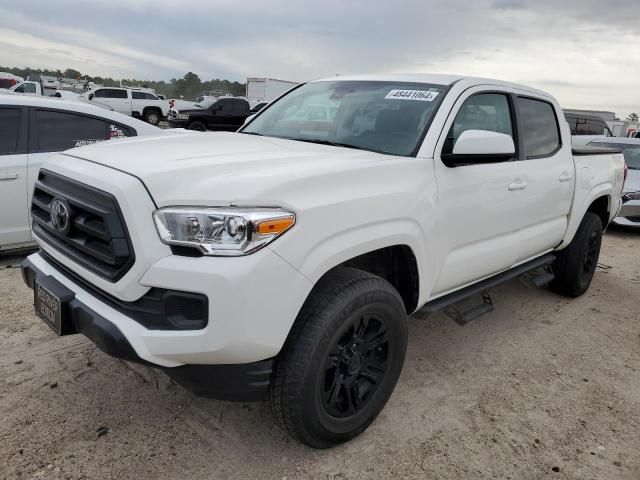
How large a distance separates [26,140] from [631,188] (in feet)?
28.2

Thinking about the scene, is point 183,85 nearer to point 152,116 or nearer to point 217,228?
point 152,116

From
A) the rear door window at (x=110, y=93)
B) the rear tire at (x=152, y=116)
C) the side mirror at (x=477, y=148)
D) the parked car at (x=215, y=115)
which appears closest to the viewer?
the side mirror at (x=477, y=148)

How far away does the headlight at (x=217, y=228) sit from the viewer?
2.00 m

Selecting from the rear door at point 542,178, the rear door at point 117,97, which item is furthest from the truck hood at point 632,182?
the rear door at point 117,97

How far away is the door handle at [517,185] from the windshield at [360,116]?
0.79 metres

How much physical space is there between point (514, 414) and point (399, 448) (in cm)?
80

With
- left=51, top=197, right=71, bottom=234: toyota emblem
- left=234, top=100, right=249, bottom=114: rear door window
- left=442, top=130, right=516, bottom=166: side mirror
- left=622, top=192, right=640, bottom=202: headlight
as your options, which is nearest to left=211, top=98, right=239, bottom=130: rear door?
left=234, top=100, right=249, bottom=114: rear door window

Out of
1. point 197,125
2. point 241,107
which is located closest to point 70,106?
point 197,125

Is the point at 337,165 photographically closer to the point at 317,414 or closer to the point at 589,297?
the point at 317,414

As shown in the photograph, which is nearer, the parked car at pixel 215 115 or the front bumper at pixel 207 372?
the front bumper at pixel 207 372

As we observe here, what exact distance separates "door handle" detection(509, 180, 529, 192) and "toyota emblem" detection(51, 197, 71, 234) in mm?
2600

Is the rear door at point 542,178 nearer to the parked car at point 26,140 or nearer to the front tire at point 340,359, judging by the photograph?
the front tire at point 340,359

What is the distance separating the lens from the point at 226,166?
2.29 m

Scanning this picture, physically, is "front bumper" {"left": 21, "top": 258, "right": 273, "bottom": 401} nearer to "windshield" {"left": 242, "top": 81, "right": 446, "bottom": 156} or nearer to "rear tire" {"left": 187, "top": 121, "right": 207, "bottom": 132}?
"windshield" {"left": 242, "top": 81, "right": 446, "bottom": 156}
